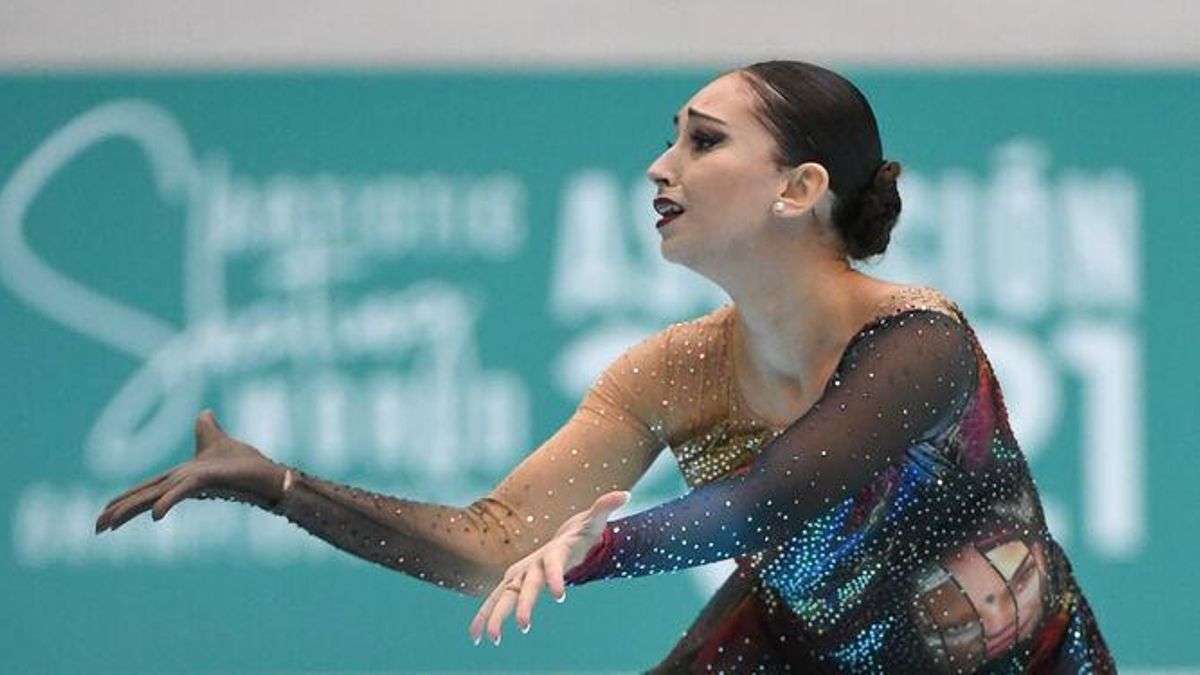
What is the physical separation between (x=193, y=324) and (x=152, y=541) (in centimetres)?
51

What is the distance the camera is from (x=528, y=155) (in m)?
5.83

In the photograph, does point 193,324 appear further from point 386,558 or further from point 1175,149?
point 386,558

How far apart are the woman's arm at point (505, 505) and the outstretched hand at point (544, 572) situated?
379 mm

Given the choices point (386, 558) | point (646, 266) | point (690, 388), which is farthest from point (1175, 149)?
point (386, 558)

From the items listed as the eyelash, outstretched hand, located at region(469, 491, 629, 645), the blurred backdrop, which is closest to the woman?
the eyelash

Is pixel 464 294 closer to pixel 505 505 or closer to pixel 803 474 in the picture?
pixel 505 505

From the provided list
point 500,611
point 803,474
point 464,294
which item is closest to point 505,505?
point 803,474

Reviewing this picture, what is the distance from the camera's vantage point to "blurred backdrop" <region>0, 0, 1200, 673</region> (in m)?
5.64

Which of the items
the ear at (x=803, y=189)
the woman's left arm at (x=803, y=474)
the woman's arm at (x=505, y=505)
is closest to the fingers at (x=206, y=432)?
the woman's arm at (x=505, y=505)

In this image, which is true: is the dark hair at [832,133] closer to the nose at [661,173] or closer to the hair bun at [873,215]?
the hair bun at [873,215]

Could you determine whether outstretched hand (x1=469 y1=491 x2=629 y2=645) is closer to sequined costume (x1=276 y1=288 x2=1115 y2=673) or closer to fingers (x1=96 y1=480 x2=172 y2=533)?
sequined costume (x1=276 y1=288 x2=1115 y2=673)

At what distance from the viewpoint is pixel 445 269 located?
5.77 meters

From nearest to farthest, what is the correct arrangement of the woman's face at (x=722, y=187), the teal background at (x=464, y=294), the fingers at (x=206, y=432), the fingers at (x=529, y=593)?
1. the fingers at (x=529, y=593)
2. the fingers at (x=206, y=432)
3. the woman's face at (x=722, y=187)
4. the teal background at (x=464, y=294)

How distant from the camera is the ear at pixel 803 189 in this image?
3074 mm
